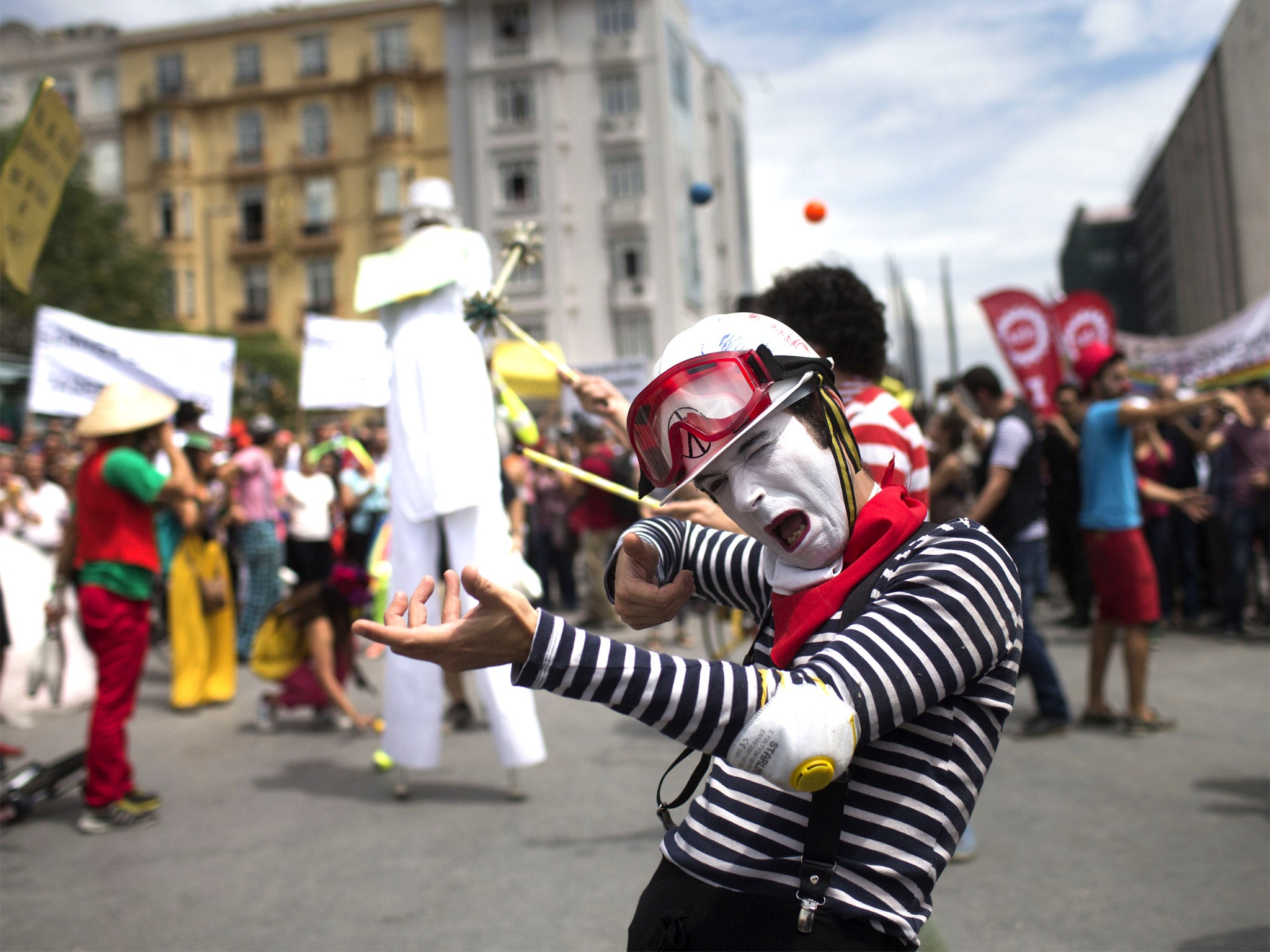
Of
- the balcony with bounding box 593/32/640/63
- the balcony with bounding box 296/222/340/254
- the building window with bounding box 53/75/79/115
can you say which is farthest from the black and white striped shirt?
the building window with bounding box 53/75/79/115

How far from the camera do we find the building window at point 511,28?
37500 mm

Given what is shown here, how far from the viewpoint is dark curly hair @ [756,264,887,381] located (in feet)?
9.66

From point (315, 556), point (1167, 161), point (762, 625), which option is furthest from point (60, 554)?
point (1167, 161)

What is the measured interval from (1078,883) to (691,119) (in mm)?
39120

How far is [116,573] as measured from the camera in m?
4.48

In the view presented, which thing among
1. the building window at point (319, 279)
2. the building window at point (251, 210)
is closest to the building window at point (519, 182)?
the building window at point (319, 279)

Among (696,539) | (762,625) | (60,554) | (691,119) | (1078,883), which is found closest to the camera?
(762,625)

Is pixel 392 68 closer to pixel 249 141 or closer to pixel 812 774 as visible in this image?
pixel 249 141

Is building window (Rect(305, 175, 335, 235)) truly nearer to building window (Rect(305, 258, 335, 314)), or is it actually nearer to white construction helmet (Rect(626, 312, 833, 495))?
building window (Rect(305, 258, 335, 314))

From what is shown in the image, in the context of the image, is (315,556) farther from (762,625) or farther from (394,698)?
(762,625)

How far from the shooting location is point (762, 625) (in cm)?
169

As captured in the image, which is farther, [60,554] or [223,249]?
[223,249]

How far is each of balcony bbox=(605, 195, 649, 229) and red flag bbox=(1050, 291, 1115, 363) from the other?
2640cm

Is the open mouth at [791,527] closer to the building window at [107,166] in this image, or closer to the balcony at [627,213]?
the balcony at [627,213]
